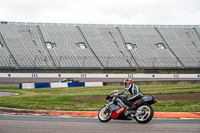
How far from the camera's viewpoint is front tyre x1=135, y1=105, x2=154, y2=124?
8.02 meters

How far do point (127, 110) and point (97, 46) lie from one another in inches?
1814

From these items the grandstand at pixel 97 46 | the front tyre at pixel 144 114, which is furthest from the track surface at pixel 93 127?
the grandstand at pixel 97 46

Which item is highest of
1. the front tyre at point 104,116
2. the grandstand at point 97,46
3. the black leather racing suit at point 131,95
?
the grandstand at point 97,46

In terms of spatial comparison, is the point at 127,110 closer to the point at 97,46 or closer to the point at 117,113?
the point at 117,113

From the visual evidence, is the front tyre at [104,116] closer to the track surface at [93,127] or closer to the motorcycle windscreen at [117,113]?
the motorcycle windscreen at [117,113]

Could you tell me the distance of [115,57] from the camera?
5081 cm

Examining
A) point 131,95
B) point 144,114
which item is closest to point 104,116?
point 131,95

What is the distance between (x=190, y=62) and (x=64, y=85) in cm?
3181

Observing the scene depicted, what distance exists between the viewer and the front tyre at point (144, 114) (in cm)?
802

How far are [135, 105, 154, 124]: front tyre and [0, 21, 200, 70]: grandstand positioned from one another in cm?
3846

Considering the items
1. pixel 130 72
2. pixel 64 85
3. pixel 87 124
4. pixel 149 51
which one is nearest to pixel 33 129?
pixel 87 124

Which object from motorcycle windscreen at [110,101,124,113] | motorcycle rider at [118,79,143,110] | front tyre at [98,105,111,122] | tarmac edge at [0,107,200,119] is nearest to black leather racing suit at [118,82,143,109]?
motorcycle rider at [118,79,143,110]

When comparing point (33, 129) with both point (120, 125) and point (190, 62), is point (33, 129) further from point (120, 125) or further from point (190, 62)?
point (190, 62)

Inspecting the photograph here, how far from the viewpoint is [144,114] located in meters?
8.15
